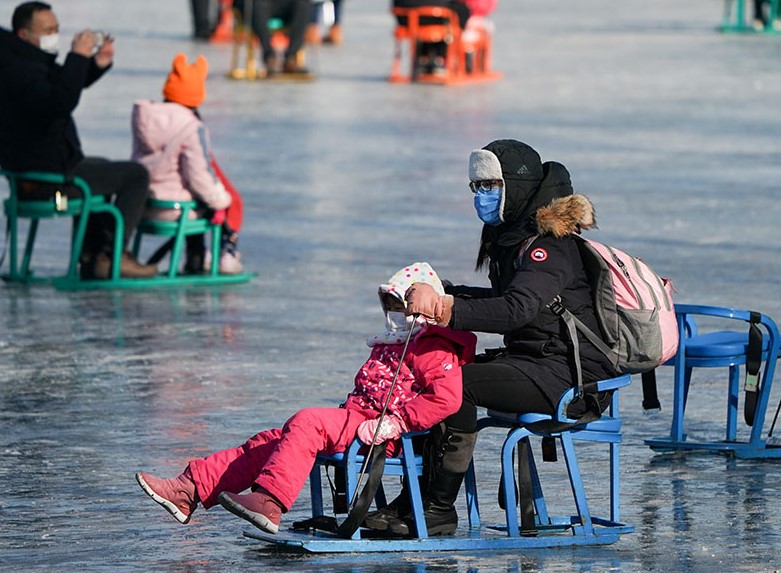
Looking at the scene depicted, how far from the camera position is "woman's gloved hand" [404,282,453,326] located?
5375mm

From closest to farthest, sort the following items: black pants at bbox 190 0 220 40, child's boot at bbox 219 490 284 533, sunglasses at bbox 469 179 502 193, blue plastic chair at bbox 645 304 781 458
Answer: child's boot at bbox 219 490 284 533 → sunglasses at bbox 469 179 502 193 → blue plastic chair at bbox 645 304 781 458 → black pants at bbox 190 0 220 40

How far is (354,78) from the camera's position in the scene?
24.5 m

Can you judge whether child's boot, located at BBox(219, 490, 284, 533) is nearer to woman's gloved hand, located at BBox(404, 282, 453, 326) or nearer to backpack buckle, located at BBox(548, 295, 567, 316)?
woman's gloved hand, located at BBox(404, 282, 453, 326)

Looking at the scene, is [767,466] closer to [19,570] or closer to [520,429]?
[520,429]

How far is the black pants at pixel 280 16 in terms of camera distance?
79.6 feet

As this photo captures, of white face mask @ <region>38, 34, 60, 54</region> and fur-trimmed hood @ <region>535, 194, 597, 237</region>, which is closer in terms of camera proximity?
fur-trimmed hood @ <region>535, 194, 597, 237</region>

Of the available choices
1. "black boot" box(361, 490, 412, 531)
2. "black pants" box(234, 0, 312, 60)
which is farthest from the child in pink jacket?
"black pants" box(234, 0, 312, 60)

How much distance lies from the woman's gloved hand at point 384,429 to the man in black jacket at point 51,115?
5.47 meters

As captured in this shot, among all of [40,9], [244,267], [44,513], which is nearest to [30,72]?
[40,9]

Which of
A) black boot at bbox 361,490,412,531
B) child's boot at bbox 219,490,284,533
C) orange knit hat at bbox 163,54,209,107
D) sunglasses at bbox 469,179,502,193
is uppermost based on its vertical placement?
orange knit hat at bbox 163,54,209,107

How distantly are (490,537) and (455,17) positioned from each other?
17.8 m

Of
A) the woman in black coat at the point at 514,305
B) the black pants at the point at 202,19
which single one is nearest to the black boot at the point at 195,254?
the woman in black coat at the point at 514,305

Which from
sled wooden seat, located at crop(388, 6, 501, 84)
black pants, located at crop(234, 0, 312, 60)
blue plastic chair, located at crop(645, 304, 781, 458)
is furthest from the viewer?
black pants, located at crop(234, 0, 312, 60)

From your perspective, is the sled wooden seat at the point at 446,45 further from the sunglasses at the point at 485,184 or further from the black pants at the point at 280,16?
the sunglasses at the point at 485,184
